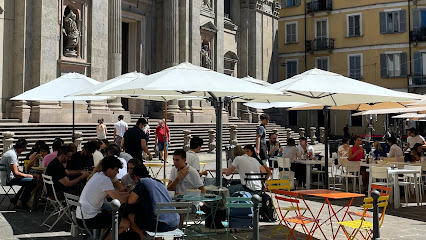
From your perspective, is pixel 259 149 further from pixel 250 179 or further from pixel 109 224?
pixel 109 224

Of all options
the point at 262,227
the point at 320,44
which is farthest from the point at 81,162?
the point at 320,44

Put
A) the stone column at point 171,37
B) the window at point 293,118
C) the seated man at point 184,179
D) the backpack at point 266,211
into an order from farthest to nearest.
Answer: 1. the window at point 293,118
2. the stone column at point 171,37
3. the backpack at point 266,211
4. the seated man at point 184,179

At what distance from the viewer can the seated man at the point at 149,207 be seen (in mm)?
6117

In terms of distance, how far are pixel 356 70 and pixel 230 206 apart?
35476 mm

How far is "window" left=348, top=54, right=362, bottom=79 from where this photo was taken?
40.2 meters

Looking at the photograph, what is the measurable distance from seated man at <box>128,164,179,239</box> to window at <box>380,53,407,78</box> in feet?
116

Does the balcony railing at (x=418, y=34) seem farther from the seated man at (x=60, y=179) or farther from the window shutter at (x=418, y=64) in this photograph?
the seated man at (x=60, y=179)

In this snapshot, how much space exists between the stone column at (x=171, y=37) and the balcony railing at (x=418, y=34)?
19412 millimetres

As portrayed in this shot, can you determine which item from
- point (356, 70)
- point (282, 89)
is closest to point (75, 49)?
point (282, 89)

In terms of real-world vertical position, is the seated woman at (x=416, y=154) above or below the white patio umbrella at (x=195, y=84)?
below

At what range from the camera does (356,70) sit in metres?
40.4

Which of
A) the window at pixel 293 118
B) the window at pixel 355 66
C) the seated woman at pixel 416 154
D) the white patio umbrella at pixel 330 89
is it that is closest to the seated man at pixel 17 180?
the white patio umbrella at pixel 330 89

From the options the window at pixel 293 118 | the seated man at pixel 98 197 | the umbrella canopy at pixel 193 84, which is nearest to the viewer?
the seated man at pixel 98 197

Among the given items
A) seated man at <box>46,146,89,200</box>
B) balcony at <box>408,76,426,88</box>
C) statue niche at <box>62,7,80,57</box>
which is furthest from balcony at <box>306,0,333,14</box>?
seated man at <box>46,146,89,200</box>
